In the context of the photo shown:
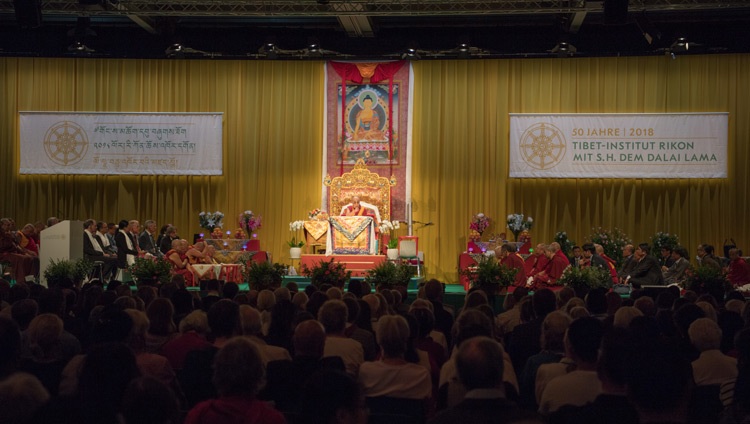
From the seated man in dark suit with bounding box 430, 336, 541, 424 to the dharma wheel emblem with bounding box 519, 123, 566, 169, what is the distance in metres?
15.0

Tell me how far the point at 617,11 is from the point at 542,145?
522 cm

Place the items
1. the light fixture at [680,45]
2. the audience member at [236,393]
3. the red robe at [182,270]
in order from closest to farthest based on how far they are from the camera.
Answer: the audience member at [236,393] < the red robe at [182,270] < the light fixture at [680,45]

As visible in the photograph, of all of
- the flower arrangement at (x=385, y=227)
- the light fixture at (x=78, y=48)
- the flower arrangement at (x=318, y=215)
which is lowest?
the flower arrangement at (x=385, y=227)

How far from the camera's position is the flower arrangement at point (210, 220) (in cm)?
1711

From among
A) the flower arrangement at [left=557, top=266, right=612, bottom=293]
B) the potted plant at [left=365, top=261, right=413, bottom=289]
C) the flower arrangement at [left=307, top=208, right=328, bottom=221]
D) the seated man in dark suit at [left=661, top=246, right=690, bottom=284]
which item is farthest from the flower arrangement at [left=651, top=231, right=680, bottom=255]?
the potted plant at [left=365, top=261, right=413, bottom=289]

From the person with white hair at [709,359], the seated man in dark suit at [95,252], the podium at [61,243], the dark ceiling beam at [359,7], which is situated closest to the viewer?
the person with white hair at [709,359]

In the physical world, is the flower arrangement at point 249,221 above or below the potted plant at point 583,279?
above

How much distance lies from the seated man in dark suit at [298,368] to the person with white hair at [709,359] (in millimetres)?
1878

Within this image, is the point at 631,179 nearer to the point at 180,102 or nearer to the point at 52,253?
the point at 180,102

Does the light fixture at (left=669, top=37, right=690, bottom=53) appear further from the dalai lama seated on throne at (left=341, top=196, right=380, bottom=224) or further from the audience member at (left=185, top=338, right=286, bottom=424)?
the audience member at (left=185, top=338, right=286, bottom=424)

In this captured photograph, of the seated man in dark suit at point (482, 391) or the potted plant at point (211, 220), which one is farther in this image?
the potted plant at point (211, 220)

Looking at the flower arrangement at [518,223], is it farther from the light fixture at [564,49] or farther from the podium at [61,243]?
the podium at [61,243]

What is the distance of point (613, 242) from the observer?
1650 cm

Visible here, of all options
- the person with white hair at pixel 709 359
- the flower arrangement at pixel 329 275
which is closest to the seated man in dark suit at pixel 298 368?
the person with white hair at pixel 709 359
